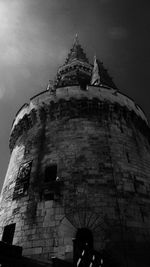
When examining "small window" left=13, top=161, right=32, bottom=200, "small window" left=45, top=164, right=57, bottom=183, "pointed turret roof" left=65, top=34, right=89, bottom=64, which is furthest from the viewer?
"pointed turret roof" left=65, top=34, right=89, bottom=64

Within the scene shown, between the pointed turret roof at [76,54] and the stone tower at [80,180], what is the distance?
16784 millimetres

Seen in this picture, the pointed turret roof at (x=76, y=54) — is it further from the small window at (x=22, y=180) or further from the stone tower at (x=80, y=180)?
the small window at (x=22, y=180)

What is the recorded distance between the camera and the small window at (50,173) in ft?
28.7

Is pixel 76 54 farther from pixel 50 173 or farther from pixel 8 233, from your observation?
pixel 8 233

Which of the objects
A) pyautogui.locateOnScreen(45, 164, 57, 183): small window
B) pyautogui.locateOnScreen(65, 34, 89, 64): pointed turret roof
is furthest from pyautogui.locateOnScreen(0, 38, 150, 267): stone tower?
pyautogui.locateOnScreen(65, 34, 89, 64): pointed turret roof

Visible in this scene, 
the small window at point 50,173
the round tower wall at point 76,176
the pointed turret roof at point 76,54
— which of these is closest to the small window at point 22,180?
the round tower wall at point 76,176

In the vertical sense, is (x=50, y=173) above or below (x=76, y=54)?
below

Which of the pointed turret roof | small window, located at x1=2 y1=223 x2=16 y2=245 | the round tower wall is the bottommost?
small window, located at x1=2 y1=223 x2=16 y2=245

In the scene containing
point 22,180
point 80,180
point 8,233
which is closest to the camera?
point 8,233

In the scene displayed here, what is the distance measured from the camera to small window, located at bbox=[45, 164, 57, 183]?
345 inches

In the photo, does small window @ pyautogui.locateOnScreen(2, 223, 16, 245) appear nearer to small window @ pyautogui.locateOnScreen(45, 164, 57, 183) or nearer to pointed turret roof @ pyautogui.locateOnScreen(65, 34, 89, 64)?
small window @ pyautogui.locateOnScreen(45, 164, 57, 183)

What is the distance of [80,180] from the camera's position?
828cm

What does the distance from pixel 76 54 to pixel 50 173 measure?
2279cm

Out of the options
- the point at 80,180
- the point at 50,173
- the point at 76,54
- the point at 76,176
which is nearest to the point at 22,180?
the point at 50,173
